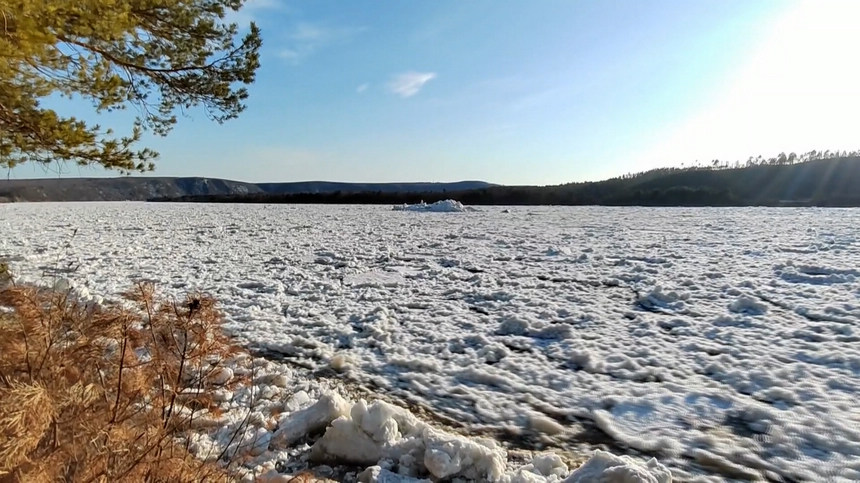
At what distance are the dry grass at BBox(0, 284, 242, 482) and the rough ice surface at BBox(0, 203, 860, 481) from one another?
95 cm

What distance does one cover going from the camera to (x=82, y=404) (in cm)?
198

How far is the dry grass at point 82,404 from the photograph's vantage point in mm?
1714

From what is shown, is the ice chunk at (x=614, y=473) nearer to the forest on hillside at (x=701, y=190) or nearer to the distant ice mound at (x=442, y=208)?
the distant ice mound at (x=442, y=208)

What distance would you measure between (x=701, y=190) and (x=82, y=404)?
36279mm

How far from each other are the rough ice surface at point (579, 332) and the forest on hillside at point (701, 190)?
21.6 meters

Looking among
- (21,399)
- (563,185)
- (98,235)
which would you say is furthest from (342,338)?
(563,185)

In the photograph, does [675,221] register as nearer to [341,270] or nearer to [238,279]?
[341,270]

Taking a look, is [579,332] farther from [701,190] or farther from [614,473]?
A: [701,190]

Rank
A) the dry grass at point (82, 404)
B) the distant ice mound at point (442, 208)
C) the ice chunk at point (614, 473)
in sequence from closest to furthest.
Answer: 1. the dry grass at point (82, 404)
2. the ice chunk at point (614, 473)
3. the distant ice mound at point (442, 208)

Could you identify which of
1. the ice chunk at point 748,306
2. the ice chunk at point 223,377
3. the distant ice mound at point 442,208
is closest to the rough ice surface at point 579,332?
the ice chunk at point 748,306

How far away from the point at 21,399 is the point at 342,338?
3638 millimetres

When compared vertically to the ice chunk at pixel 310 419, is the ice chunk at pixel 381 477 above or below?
below

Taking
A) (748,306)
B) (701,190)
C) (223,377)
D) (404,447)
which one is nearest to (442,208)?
(701,190)

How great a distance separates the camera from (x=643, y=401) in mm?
3650
